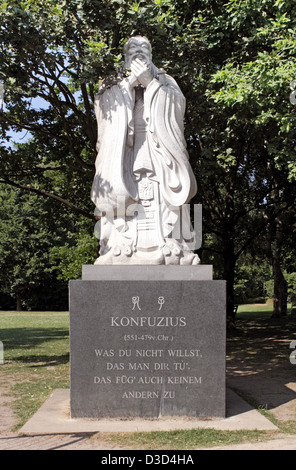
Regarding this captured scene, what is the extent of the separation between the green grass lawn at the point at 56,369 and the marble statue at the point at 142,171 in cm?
207

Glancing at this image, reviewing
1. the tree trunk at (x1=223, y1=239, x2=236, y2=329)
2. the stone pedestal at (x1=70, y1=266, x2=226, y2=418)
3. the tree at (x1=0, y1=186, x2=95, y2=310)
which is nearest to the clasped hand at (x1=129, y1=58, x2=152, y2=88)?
the stone pedestal at (x1=70, y1=266, x2=226, y2=418)

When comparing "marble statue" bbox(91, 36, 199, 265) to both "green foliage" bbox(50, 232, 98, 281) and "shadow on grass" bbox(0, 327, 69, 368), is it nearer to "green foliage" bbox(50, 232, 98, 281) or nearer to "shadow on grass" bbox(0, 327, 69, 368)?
"shadow on grass" bbox(0, 327, 69, 368)

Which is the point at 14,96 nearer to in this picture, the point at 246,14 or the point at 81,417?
the point at 246,14

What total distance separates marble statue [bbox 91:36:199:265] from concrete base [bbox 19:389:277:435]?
1.88m

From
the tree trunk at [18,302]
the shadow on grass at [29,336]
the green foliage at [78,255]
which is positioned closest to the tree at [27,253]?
the tree trunk at [18,302]

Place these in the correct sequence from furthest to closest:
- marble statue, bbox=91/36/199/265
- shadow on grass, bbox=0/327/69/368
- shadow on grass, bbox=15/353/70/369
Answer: shadow on grass, bbox=0/327/69/368, shadow on grass, bbox=15/353/70/369, marble statue, bbox=91/36/199/265

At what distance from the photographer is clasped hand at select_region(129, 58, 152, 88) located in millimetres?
7281

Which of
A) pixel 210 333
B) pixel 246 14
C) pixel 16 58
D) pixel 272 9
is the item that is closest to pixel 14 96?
pixel 16 58

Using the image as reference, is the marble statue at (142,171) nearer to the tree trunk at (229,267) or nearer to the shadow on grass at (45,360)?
the shadow on grass at (45,360)

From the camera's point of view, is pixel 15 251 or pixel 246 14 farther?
pixel 15 251

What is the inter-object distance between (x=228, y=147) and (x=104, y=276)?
8220 millimetres

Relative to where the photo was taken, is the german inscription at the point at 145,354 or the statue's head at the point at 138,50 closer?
the german inscription at the point at 145,354

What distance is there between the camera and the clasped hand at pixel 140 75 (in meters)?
7.28

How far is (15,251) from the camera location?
3728 centimetres
